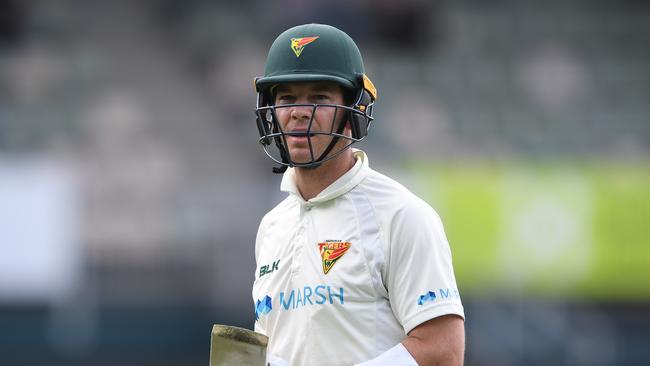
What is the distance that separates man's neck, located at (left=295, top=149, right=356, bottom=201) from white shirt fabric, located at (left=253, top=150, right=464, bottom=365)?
1.5 inches

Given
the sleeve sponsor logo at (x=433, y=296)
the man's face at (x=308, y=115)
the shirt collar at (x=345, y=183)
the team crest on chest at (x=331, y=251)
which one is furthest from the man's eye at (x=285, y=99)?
the sleeve sponsor logo at (x=433, y=296)

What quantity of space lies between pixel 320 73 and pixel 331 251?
0.54 metres

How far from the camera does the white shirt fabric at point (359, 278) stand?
349 centimetres

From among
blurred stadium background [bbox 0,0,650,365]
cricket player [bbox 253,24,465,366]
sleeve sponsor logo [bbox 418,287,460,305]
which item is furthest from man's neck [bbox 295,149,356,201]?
blurred stadium background [bbox 0,0,650,365]

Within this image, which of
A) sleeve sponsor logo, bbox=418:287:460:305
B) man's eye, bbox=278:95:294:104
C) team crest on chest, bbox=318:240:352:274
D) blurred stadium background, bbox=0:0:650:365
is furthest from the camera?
blurred stadium background, bbox=0:0:650:365

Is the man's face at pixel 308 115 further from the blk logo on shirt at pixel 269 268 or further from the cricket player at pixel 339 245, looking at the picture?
the blk logo on shirt at pixel 269 268

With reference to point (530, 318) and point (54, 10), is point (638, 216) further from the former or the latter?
point (54, 10)

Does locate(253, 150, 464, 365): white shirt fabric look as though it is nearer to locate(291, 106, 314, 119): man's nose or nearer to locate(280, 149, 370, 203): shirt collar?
locate(280, 149, 370, 203): shirt collar

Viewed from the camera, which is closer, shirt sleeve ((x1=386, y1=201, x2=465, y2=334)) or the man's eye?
shirt sleeve ((x1=386, y1=201, x2=465, y2=334))

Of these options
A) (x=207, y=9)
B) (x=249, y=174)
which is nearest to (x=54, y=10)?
(x=207, y=9)

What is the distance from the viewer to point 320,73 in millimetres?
3646

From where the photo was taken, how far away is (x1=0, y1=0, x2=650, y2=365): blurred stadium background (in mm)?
10922

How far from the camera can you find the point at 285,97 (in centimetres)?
374

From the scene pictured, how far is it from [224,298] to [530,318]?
9.75ft
